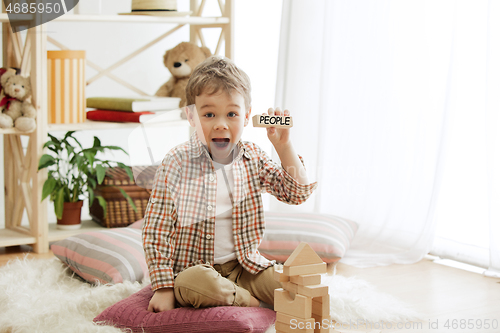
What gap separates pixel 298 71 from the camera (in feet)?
7.78

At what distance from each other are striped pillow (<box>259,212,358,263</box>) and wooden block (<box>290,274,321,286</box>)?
0.79 meters

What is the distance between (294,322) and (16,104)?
1411 millimetres

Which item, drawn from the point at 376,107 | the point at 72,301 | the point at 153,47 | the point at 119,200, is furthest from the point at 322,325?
the point at 153,47

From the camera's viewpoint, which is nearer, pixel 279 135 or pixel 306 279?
pixel 306 279

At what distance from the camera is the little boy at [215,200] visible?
45.4 inches

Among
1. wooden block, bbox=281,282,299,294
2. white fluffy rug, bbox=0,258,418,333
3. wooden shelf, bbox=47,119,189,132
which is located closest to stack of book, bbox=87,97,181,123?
wooden shelf, bbox=47,119,189,132

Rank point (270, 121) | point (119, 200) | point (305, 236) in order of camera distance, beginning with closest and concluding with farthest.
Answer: point (270, 121)
point (305, 236)
point (119, 200)

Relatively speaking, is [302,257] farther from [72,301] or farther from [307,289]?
[72,301]

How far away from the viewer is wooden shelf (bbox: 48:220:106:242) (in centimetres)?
205

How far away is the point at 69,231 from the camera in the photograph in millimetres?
2119

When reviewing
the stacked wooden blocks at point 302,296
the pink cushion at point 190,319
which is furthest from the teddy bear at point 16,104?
the stacked wooden blocks at point 302,296

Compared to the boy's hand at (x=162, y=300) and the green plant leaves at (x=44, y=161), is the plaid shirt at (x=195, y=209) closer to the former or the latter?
the boy's hand at (x=162, y=300)

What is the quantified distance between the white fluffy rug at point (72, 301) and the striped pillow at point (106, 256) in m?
0.04

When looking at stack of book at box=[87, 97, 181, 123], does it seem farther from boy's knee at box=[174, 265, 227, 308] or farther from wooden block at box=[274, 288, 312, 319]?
wooden block at box=[274, 288, 312, 319]
